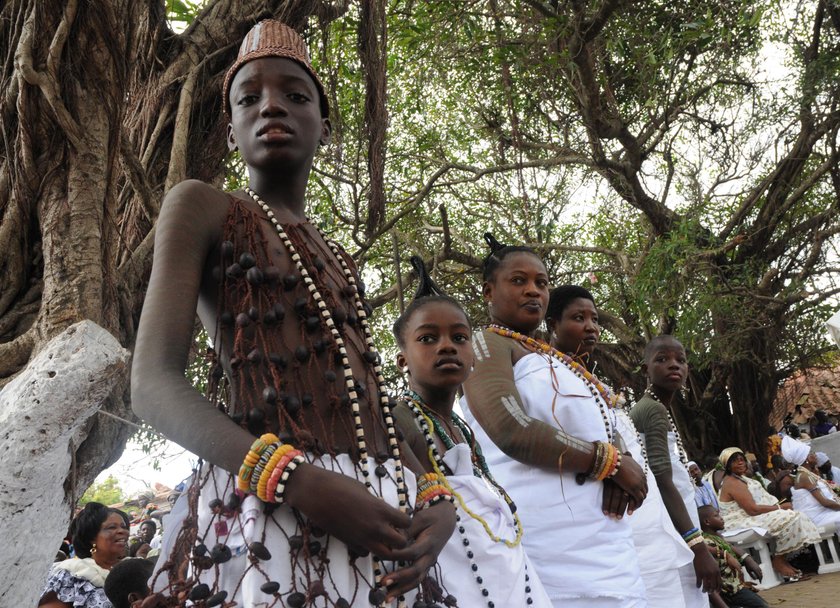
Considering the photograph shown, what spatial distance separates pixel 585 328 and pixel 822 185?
8015mm

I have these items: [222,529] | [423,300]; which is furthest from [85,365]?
[423,300]

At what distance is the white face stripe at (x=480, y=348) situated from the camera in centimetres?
260

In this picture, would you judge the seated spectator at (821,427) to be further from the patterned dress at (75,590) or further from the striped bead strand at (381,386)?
the striped bead strand at (381,386)

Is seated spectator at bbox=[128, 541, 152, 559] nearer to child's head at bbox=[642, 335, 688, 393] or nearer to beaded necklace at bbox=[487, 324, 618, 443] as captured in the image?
child's head at bbox=[642, 335, 688, 393]

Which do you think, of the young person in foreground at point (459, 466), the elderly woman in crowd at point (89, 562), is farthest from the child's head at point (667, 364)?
the elderly woman in crowd at point (89, 562)

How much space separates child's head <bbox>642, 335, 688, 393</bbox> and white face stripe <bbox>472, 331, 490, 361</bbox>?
1854 mm

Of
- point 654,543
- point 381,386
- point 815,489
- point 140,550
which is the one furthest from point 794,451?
point 381,386

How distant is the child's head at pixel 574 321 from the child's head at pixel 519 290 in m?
0.56

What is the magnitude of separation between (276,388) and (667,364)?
325 centimetres

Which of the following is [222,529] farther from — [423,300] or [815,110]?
[815,110]

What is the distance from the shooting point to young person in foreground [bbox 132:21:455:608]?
120 cm

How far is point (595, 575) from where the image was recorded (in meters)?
2.32

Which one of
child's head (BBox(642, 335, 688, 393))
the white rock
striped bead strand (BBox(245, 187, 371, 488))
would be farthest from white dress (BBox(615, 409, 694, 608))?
the white rock

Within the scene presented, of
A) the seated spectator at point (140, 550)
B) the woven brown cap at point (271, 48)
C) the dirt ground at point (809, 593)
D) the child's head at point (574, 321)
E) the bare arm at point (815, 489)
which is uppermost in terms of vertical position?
the woven brown cap at point (271, 48)
